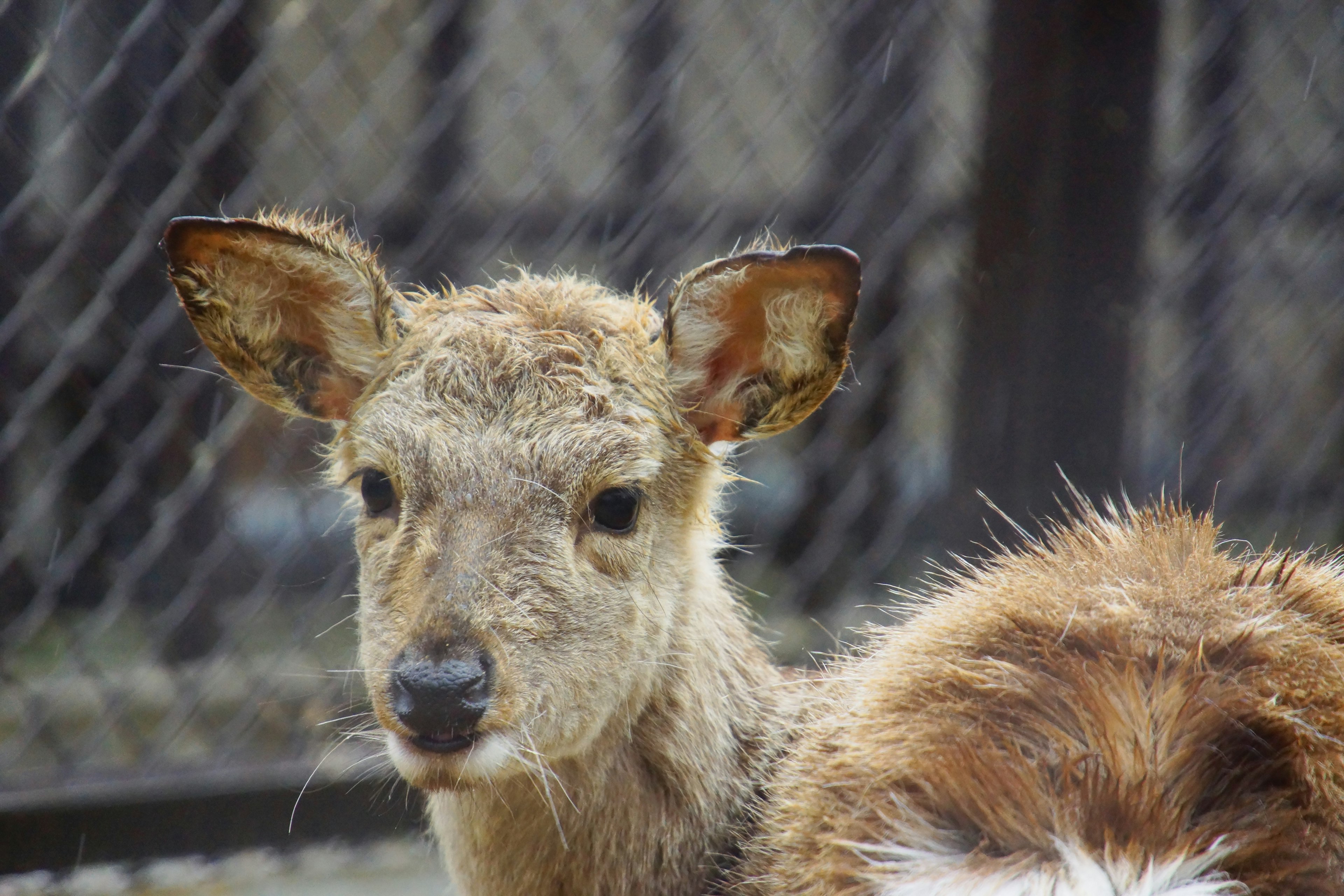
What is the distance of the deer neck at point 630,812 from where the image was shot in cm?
228

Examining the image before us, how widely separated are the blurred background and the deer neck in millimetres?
1044

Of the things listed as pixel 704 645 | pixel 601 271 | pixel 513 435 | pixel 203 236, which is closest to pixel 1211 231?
pixel 601 271

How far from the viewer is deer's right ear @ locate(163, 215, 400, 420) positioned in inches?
89.7

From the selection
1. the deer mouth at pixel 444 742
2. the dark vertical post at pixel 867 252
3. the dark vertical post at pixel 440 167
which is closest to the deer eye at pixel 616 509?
the deer mouth at pixel 444 742

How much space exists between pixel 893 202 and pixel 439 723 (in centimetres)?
348

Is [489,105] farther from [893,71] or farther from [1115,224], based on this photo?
[1115,224]

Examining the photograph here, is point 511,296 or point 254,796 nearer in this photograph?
point 511,296

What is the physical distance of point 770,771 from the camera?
2521mm

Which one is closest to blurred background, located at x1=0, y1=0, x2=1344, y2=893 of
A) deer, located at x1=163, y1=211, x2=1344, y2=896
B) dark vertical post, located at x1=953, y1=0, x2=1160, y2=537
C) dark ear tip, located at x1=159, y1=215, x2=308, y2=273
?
dark vertical post, located at x1=953, y1=0, x2=1160, y2=537

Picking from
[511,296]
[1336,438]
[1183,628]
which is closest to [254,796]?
[511,296]

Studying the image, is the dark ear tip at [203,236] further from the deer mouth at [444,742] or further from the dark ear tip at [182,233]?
the deer mouth at [444,742]

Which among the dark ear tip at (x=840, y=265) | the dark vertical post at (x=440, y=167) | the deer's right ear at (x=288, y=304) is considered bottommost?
the deer's right ear at (x=288, y=304)

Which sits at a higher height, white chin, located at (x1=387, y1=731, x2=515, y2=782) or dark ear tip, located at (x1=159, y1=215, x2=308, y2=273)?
dark ear tip, located at (x1=159, y1=215, x2=308, y2=273)

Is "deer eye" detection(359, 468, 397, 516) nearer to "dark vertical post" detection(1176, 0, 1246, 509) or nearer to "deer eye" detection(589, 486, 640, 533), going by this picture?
"deer eye" detection(589, 486, 640, 533)
